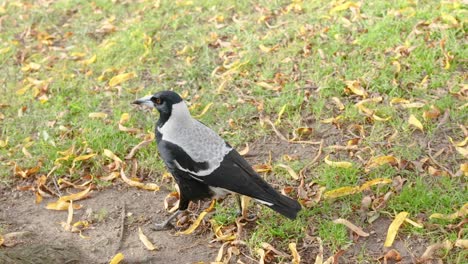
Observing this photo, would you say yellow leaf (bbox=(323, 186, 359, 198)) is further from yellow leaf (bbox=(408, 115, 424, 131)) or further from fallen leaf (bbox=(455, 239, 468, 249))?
yellow leaf (bbox=(408, 115, 424, 131))

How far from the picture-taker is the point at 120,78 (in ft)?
21.9

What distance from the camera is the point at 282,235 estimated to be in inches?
170

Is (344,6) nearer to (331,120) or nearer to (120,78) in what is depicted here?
(331,120)

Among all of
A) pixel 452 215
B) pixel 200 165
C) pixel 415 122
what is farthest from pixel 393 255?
pixel 415 122

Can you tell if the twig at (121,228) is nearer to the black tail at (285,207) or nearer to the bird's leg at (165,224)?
the bird's leg at (165,224)

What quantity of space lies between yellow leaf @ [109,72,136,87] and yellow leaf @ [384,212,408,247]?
3657 millimetres

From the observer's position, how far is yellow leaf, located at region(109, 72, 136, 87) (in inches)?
261

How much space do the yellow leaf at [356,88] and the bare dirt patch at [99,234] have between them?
84.7 inches

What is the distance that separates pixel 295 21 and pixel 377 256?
3869 mm

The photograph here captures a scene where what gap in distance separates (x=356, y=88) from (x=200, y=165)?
221cm

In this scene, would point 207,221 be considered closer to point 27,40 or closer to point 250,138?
point 250,138

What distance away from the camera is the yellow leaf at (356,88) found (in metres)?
5.73

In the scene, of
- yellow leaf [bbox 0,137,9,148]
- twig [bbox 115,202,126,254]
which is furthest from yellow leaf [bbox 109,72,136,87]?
twig [bbox 115,202,126,254]

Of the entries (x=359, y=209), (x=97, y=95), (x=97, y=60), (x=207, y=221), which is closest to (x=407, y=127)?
(x=359, y=209)
